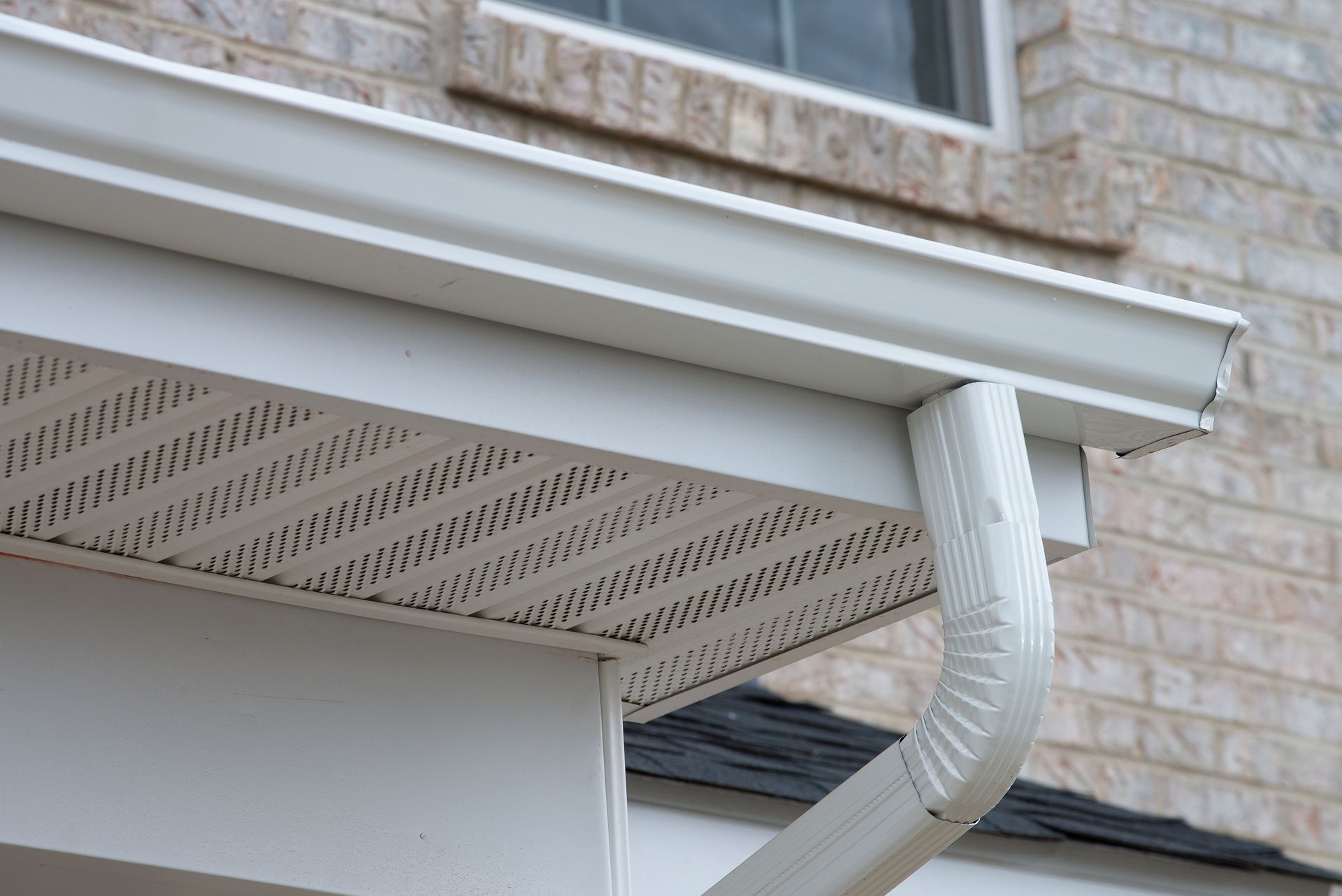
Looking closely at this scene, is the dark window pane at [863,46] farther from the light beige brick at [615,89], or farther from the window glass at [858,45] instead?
the light beige brick at [615,89]

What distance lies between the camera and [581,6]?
513 cm

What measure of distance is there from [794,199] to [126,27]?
1838 millimetres

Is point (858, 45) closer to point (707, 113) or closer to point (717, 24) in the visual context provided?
point (717, 24)

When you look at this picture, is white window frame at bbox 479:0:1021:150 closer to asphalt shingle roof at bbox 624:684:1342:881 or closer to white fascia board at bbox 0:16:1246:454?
asphalt shingle roof at bbox 624:684:1342:881

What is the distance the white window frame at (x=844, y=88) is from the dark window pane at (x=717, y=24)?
0.23 feet

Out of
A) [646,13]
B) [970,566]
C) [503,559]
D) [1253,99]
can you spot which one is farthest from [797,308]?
[1253,99]

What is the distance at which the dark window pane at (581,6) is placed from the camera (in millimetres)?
5090

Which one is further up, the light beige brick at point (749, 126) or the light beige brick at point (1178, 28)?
the light beige brick at point (1178, 28)

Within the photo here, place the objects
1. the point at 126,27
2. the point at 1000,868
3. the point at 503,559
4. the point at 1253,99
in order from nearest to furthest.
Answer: the point at 503,559, the point at 1000,868, the point at 126,27, the point at 1253,99

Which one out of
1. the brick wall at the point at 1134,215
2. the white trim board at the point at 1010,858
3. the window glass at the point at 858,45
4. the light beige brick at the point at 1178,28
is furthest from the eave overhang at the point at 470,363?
the light beige brick at the point at 1178,28

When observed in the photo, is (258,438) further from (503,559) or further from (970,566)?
(970,566)

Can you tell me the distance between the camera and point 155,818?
5.82 feet

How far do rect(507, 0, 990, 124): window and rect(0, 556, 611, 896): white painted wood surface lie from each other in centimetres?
347

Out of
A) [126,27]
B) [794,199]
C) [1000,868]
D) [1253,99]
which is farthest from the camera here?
[1253,99]
